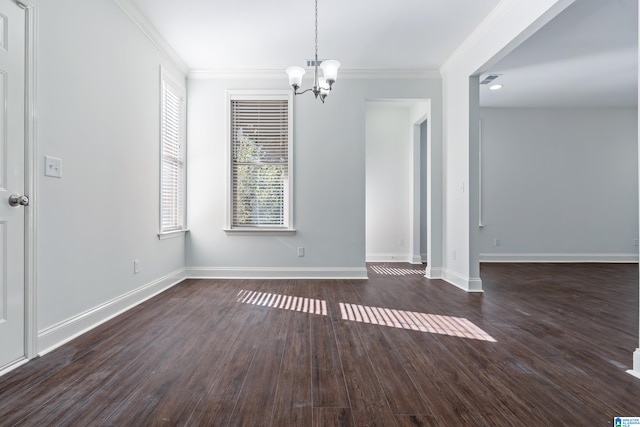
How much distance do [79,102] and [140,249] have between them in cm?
149

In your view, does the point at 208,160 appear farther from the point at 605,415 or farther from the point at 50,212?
the point at 605,415

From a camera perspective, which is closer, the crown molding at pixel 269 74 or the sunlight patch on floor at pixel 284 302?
the sunlight patch on floor at pixel 284 302

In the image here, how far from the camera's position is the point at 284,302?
3.45 metres

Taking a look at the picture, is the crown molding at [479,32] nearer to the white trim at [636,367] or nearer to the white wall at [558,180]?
the white wall at [558,180]

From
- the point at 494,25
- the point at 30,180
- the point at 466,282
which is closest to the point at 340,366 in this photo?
→ the point at 30,180

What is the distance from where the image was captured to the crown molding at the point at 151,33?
10.3 feet

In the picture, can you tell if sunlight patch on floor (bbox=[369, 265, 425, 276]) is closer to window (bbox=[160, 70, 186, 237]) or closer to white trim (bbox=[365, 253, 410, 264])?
white trim (bbox=[365, 253, 410, 264])

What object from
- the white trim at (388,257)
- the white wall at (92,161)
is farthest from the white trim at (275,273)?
the white trim at (388,257)

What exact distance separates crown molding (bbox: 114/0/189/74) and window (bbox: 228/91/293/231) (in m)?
0.75

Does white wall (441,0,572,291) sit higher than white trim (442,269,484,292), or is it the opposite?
white wall (441,0,572,291)

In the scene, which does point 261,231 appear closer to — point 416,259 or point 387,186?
point 387,186

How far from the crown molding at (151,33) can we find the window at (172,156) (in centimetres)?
25

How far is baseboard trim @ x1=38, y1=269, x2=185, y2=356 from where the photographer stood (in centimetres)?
221

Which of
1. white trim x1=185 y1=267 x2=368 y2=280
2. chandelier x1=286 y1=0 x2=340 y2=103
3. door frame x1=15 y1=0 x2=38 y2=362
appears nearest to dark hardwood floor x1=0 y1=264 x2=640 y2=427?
door frame x1=15 y1=0 x2=38 y2=362
